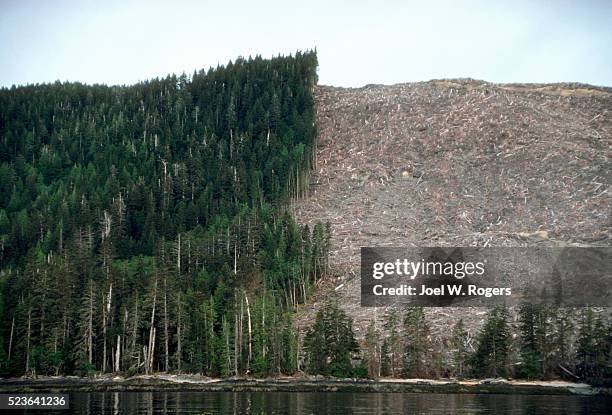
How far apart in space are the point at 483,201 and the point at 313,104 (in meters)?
61.5

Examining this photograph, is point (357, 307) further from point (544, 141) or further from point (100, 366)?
point (544, 141)

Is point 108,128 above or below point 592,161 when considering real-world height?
above

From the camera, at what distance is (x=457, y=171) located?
149000mm

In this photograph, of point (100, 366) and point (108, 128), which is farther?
point (108, 128)

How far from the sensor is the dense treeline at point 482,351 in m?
83.6

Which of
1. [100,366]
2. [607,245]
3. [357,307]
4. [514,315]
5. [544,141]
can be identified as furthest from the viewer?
[544,141]

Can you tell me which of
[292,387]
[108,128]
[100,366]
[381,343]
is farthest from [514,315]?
[108,128]

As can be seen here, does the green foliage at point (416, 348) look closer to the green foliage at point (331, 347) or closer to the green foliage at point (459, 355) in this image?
the green foliage at point (459, 355)

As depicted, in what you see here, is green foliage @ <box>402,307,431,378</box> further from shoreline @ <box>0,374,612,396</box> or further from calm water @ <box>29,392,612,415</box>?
calm water @ <box>29,392,612,415</box>

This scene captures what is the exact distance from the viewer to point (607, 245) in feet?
384

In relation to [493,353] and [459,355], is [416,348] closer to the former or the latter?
[459,355]

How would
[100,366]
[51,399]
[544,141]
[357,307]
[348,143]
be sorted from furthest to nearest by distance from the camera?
[348,143], [544,141], [357,307], [100,366], [51,399]

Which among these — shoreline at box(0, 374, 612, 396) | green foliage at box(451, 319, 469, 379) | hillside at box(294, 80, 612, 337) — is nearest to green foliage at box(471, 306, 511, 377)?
green foliage at box(451, 319, 469, 379)

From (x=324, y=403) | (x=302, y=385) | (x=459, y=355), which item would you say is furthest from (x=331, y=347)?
(x=324, y=403)
